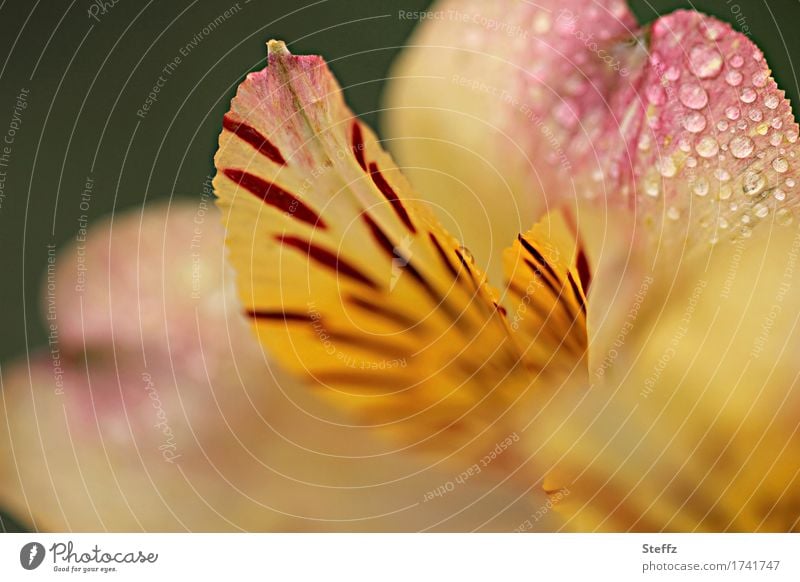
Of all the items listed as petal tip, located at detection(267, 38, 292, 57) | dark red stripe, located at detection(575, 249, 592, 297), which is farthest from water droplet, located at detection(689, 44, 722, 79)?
petal tip, located at detection(267, 38, 292, 57)

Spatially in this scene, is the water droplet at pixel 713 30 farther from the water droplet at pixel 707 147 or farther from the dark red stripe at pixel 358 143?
the dark red stripe at pixel 358 143

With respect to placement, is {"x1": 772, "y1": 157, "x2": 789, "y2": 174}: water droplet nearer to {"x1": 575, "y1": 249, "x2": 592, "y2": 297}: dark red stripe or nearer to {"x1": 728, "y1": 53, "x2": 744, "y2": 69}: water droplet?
{"x1": 728, "y1": 53, "x2": 744, "y2": 69}: water droplet

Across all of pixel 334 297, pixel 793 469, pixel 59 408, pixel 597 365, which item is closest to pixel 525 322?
pixel 597 365

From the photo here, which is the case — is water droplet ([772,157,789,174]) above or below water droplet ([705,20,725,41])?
below

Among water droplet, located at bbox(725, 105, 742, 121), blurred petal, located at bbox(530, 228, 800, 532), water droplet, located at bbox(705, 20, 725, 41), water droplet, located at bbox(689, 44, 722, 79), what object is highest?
water droplet, located at bbox(705, 20, 725, 41)

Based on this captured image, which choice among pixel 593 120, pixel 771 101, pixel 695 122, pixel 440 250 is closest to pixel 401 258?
pixel 440 250

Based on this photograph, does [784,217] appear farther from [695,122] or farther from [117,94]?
[117,94]
